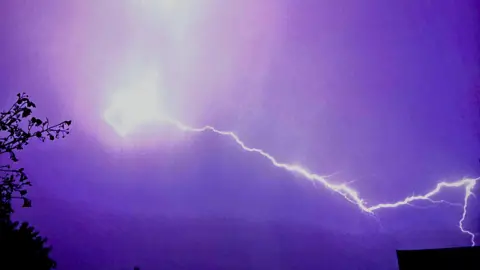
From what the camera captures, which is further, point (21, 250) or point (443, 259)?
point (21, 250)

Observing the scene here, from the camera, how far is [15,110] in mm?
4203

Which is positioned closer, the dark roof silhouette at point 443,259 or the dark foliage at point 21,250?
the dark roof silhouette at point 443,259

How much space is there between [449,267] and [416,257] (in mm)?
693

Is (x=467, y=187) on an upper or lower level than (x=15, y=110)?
upper

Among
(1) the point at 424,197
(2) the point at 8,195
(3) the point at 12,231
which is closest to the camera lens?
(2) the point at 8,195

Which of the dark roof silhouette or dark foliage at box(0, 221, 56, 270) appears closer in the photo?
the dark roof silhouette

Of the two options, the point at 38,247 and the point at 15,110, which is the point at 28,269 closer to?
the point at 38,247

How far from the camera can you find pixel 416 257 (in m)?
8.01

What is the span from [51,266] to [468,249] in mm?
11440

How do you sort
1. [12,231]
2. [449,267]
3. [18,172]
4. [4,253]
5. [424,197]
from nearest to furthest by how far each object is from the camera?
1. [18,172]
2. [449,267]
3. [4,253]
4. [12,231]
5. [424,197]

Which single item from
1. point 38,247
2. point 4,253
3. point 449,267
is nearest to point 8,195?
point 4,253

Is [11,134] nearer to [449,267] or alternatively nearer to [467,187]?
[449,267]

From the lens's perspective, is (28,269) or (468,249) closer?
(468,249)

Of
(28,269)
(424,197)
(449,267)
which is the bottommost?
(28,269)
